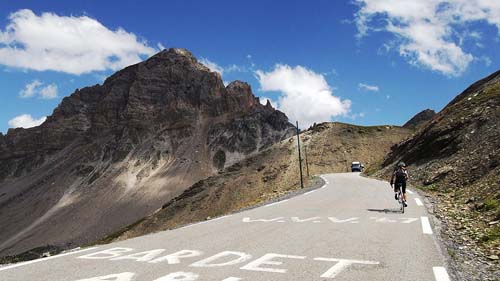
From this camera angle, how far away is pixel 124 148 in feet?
492

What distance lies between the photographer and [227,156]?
472ft

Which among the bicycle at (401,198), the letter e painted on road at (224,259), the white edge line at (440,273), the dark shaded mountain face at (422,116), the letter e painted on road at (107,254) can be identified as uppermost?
the dark shaded mountain face at (422,116)

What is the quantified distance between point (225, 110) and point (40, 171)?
71.6 meters

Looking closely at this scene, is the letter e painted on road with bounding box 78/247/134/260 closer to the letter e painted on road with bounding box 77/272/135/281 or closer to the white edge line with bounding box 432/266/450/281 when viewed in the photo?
the letter e painted on road with bounding box 77/272/135/281

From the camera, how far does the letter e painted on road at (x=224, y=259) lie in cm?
778

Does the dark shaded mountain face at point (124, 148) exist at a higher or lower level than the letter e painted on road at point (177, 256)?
higher

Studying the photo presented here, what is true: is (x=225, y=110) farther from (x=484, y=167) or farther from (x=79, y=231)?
(x=484, y=167)

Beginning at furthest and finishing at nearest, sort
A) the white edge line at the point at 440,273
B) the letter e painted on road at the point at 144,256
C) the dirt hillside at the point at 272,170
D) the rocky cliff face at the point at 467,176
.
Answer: the dirt hillside at the point at 272,170, the rocky cliff face at the point at 467,176, the letter e painted on road at the point at 144,256, the white edge line at the point at 440,273

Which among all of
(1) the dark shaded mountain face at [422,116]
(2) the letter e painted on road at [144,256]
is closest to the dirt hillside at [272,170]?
(1) the dark shaded mountain face at [422,116]

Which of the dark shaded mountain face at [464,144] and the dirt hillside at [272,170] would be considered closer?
the dark shaded mountain face at [464,144]

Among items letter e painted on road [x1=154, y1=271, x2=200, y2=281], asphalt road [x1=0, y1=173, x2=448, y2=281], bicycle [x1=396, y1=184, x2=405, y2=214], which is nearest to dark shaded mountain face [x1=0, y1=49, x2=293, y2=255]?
bicycle [x1=396, y1=184, x2=405, y2=214]

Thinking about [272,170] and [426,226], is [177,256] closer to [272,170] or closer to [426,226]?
[426,226]

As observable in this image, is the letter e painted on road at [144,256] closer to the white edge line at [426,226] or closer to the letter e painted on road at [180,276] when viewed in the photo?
the letter e painted on road at [180,276]

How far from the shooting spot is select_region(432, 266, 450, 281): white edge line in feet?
22.3
